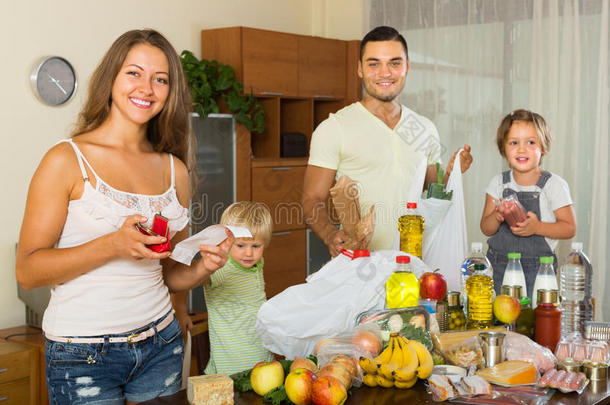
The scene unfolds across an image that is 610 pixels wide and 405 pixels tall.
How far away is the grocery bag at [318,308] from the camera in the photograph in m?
1.89

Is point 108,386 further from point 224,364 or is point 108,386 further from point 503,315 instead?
point 503,315

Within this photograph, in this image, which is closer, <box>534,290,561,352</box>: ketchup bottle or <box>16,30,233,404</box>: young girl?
<box>16,30,233,404</box>: young girl

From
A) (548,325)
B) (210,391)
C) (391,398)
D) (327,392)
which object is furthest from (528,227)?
(210,391)

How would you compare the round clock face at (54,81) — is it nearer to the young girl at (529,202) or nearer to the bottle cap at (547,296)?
the young girl at (529,202)

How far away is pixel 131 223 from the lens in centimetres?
147

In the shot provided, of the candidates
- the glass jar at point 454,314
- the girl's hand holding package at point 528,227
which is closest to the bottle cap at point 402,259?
the glass jar at point 454,314

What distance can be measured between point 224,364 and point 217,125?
2419mm

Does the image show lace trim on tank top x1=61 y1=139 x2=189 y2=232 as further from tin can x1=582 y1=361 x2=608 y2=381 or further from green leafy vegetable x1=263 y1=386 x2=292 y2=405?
tin can x1=582 y1=361 x2=608 y2=381

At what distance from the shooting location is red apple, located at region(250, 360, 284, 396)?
158cm

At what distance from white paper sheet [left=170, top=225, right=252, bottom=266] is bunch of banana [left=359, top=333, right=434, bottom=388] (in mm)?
426

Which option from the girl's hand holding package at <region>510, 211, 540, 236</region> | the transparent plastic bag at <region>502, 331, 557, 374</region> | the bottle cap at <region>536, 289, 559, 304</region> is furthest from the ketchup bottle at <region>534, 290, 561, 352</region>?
the girl's hand holding package at <region>510, 211, 540, 236</region>

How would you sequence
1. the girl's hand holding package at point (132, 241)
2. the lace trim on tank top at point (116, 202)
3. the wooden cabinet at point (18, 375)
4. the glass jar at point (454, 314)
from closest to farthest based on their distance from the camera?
the girl's hand holding package at point (132, 241), the lace trim on tank top at point (116, 202), the glass jar at point (454, 314), the wooden cabinet at point (18, 375)

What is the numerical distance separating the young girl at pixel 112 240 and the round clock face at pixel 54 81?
7.11 ft

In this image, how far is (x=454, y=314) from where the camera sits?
6.56ft
